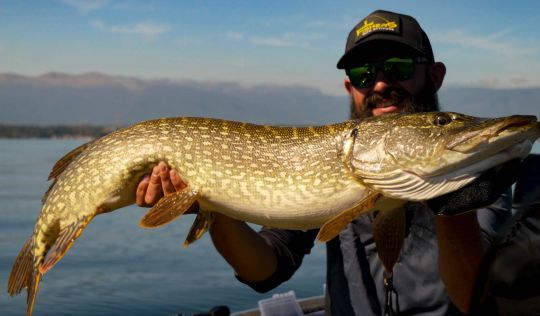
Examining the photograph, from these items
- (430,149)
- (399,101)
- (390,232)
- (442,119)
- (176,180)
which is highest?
(399,101)

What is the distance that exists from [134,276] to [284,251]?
237 inches

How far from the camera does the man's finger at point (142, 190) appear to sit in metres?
2.80

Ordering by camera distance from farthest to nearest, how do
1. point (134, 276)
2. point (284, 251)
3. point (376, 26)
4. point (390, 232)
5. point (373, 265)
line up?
1. point (134, 276)
2. point (376, 26)
3. point (284, 251)
4. point (373, 265)
5. point (390, 232)

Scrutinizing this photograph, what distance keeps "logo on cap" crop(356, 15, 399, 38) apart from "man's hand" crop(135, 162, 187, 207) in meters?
1.58

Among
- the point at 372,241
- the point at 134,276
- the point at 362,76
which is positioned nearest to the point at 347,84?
the point at 362,76

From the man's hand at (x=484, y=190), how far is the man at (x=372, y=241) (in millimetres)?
71

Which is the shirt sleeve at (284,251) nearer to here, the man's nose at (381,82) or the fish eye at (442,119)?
the man's nose at (381,82)

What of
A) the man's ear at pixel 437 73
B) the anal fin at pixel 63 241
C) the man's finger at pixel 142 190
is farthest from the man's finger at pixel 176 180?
the man's ear at pixel 437 73

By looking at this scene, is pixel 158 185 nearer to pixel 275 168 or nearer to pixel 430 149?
pixel 275 168

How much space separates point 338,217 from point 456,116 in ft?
2.03

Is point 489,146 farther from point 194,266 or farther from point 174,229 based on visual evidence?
point 174,229

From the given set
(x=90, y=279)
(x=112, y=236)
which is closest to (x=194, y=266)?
(x=90, y=279)

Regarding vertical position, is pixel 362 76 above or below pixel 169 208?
above

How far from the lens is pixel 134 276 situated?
8.88 m
